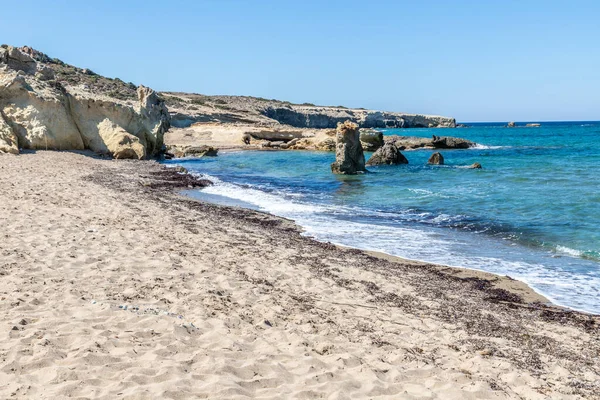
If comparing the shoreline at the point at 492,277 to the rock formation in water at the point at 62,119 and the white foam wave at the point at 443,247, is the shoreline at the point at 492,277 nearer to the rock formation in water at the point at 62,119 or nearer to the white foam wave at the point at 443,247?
the white foam wave at the point at 443,247

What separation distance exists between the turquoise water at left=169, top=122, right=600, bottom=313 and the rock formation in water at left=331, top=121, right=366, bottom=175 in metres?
1.02

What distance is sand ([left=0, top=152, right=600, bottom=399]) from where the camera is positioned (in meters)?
4.26

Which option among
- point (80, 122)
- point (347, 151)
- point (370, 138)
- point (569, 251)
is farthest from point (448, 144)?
point (569, 251)

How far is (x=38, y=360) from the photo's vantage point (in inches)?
164

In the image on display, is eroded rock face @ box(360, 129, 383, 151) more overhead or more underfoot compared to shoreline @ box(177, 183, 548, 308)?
more overhead

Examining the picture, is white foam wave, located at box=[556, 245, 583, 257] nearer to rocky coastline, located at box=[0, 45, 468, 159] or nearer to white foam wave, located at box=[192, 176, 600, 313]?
white foam wave, located at box=[192, 176, 600, 313]

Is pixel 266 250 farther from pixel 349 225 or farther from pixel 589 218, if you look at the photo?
pixel 589 218

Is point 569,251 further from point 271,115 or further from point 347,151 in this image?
point 271,115

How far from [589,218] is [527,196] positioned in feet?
14.3

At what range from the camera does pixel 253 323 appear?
5.70m

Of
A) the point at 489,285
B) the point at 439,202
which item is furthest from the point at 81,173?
the point at 489,285

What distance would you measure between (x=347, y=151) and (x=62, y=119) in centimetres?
1513

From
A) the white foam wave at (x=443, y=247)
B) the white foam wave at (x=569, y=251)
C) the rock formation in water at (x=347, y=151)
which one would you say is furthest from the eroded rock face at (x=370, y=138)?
the white foam wave at (x=569, y=251)

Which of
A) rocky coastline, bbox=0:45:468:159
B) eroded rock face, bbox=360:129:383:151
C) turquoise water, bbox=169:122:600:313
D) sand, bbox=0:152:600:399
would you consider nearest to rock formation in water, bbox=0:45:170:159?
rocky coastline, bbox=0:45:468:159
